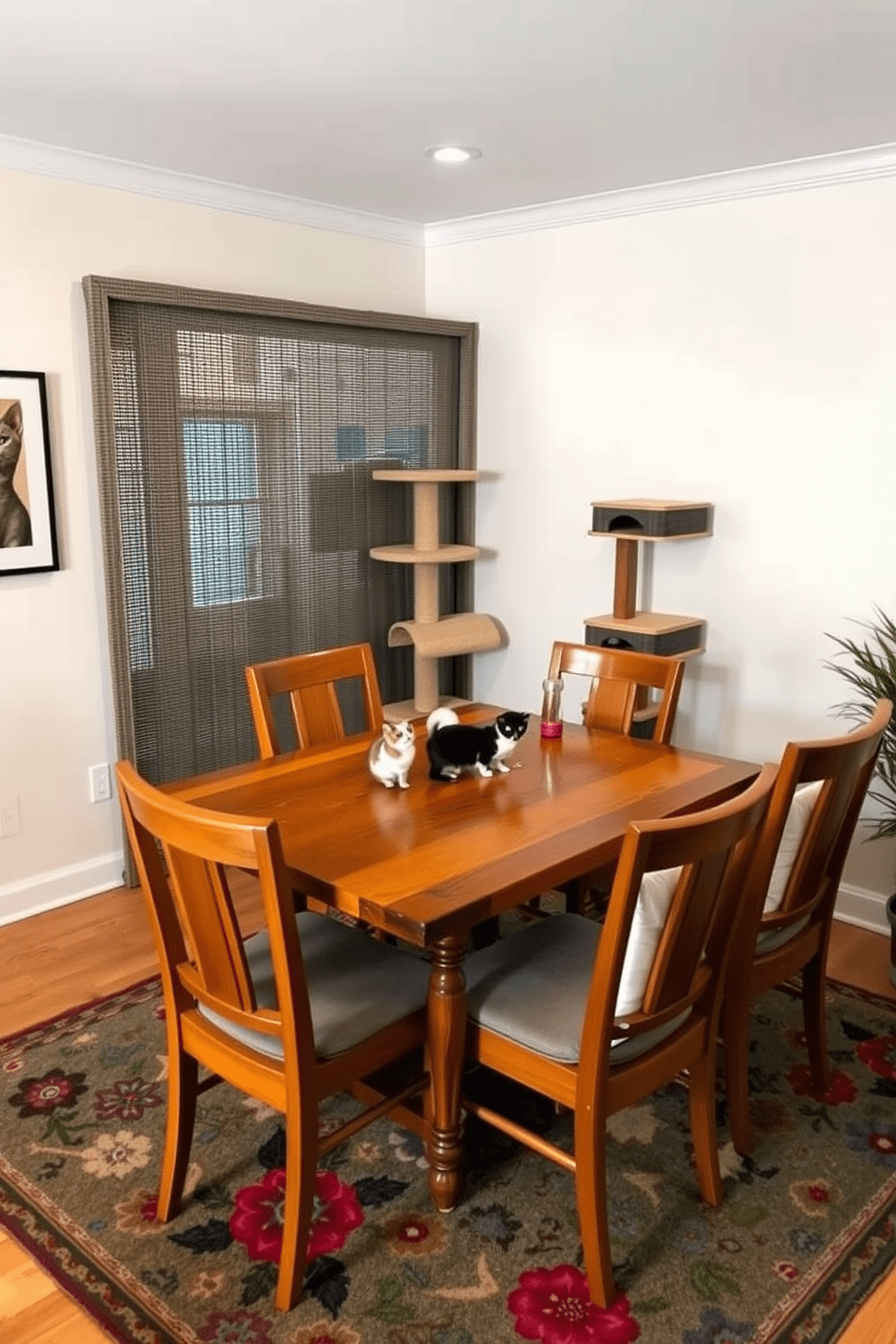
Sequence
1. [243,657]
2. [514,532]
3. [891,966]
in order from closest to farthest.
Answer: [891,966], [243,657], [514,532]

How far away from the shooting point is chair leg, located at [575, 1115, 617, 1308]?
176 centimetres

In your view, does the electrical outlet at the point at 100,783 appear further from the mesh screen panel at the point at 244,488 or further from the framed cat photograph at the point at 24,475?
the framed cat photograph at the point at 24,475

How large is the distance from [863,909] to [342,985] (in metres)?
2.11

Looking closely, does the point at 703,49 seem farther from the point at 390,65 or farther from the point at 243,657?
the point at 243,657

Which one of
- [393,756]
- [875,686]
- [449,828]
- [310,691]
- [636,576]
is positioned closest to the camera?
[449,828]

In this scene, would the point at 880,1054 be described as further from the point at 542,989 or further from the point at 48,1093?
the point at 48,1093

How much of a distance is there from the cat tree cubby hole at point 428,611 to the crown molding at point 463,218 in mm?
942

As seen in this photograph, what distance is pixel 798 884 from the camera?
7.06 feet

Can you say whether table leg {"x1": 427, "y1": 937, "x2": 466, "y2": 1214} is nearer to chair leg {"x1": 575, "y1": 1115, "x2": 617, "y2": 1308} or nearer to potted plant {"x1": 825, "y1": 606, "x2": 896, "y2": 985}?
chair leg {"x1": 575, "y1": 1115, "x2": 617, "y2": 1308}

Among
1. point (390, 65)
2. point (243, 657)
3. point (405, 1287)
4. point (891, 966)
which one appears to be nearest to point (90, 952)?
point (243, 657)

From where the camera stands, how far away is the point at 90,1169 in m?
2.18

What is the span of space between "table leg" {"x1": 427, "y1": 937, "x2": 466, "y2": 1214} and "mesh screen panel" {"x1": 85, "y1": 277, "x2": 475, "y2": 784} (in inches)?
73.6

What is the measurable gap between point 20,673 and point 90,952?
0.90 m

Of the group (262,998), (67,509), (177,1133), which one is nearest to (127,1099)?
(177,1133)
